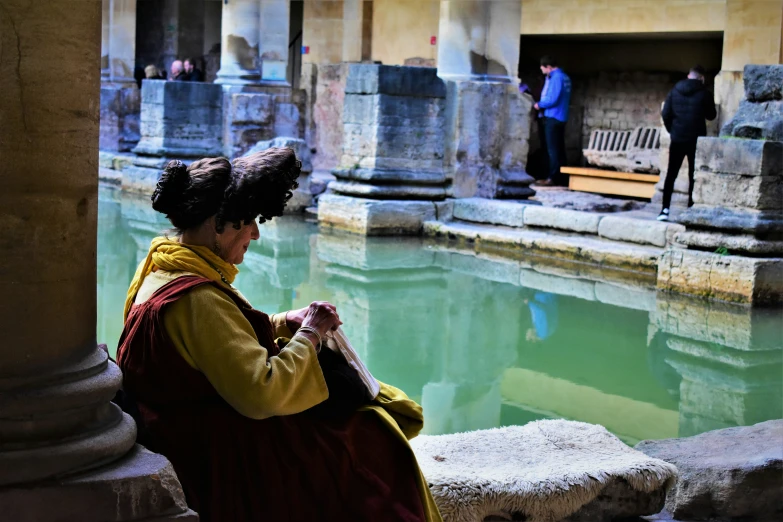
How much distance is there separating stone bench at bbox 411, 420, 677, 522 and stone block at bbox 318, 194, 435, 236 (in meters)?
7.00

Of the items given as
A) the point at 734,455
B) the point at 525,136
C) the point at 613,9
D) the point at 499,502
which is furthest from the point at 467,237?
the point at 499,502

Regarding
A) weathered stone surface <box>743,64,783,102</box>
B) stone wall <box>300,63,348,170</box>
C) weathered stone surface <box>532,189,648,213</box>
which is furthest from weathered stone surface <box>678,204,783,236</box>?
stone wall <box>300,63,348,170</box>

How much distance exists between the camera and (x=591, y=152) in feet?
45.1

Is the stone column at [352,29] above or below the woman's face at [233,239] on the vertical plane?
above

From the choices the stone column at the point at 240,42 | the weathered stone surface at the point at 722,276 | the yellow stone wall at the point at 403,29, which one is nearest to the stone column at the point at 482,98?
the weathered stone surface at the point at 722,276

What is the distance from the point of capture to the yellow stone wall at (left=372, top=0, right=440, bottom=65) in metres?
16.1

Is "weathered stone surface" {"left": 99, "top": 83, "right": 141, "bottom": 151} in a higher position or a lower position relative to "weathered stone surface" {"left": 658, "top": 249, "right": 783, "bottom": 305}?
higher

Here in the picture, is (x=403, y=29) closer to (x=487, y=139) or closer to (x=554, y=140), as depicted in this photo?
(x=554, y=140)

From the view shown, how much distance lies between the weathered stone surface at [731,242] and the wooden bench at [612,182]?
4420 mm

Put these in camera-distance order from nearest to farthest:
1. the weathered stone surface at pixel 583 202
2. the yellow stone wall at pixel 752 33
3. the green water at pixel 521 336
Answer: the green water at pixel 521 336
the weathered stone surface at pixel 583 202
the yellow stone wall at pixel 752 33

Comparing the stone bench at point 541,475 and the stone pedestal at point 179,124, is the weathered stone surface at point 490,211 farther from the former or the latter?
the stone bench at point 541,475

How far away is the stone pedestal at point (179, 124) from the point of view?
13.7 metres

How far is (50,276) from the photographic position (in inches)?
79.7

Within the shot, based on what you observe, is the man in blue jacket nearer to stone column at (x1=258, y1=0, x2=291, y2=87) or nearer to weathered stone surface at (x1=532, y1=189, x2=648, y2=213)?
weathered stone surface at (x1=532, y1=189, x2=648, y2=213)
